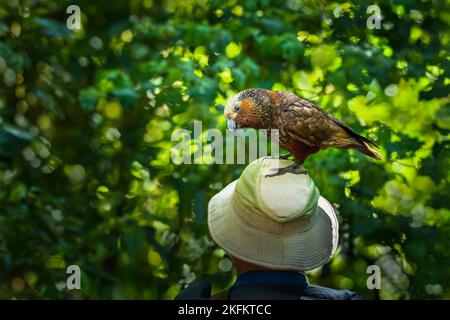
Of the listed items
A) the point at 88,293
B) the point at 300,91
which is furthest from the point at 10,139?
the point at 300,91

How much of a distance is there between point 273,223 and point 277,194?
0.06 meters

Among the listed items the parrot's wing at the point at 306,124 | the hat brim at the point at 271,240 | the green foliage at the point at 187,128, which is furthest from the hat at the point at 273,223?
the green foliage at the point at 187,128

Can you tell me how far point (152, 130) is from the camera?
4.00 meters

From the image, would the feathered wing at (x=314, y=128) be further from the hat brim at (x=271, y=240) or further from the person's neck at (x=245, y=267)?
the person's neck at (x=245, y=267)

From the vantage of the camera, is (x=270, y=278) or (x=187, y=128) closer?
(x=270, y=278)

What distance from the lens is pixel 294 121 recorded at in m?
2.30

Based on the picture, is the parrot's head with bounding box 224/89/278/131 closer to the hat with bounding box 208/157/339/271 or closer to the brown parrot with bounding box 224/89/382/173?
the brown parrot with bounding box 224/89/382/173

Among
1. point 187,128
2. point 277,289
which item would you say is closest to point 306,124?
point 277,289

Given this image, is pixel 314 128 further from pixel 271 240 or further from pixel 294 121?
pixel 271 240

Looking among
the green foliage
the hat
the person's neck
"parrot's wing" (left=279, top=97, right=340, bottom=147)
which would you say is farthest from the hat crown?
the green foliage

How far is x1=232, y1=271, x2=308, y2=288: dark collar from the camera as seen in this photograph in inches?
64.3

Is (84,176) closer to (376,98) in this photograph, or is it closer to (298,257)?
(376,98)

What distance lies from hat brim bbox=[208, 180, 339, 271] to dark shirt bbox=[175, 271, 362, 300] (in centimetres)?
2

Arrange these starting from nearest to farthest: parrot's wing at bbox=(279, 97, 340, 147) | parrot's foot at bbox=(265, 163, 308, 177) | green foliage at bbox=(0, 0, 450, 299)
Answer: parrot's foot at bbox=(265, 163, 308, 177), parrot's wing at bbox=(279, 97, 340, 147), green foliage at bbox=(0, 0, 450, 299)
